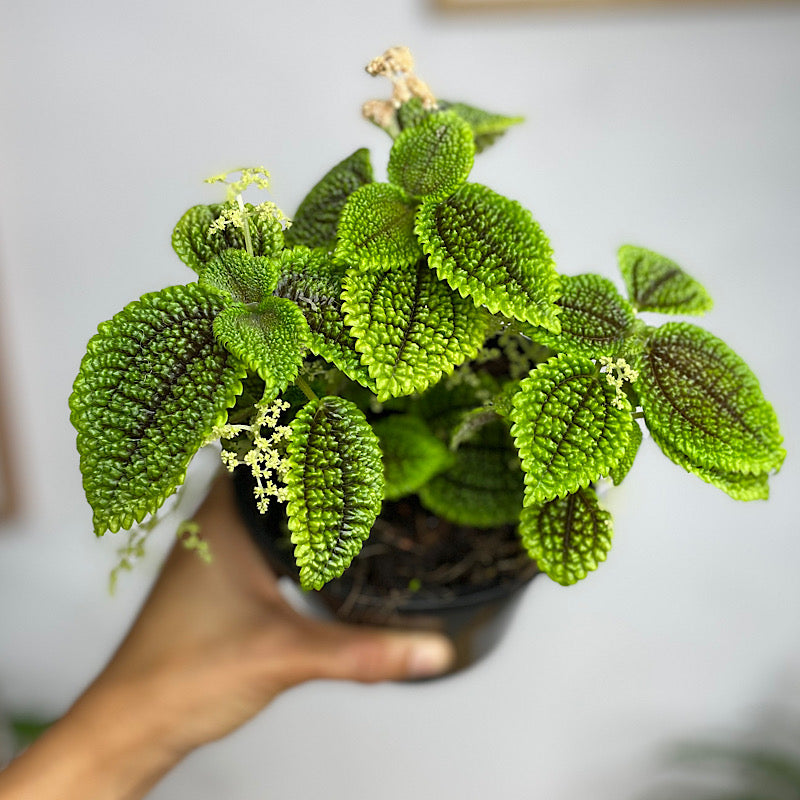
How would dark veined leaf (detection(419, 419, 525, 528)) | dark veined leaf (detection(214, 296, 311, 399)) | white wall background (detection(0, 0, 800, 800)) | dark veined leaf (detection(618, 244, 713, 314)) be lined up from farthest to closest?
1. white wall background (detection(0, 0, 800, 800))
2. dark veined leaf (detection(419, 419, 525, 528))
3. dark veined leaf (detection(618, 244, 713, 314))
4. dark veined leaf (detection(214, 296, 311, 399))

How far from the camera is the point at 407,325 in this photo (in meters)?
0.50

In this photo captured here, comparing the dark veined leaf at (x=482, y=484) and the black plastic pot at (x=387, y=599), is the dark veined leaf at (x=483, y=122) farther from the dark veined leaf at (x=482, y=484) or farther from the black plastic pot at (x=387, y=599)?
the black plastic pot at (x=387, y=599)

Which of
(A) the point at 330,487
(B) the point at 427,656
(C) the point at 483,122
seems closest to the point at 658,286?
(C) the point at 483,122

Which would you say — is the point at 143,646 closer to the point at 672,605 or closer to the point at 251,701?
the point at 251,701

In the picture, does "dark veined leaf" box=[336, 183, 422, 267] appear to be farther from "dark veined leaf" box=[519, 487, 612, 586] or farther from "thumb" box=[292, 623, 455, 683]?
"thumb" box=[292, 623, 455, 683]

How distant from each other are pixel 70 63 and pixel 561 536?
3.63 feet

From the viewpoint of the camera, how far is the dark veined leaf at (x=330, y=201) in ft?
1.98

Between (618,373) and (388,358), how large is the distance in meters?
0.16

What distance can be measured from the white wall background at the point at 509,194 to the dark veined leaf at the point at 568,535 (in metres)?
0.57

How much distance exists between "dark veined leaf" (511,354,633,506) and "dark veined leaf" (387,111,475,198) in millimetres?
145

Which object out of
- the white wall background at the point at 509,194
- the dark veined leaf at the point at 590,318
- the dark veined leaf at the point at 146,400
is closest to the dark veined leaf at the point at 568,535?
the dark veined leaf at the point at 590,318

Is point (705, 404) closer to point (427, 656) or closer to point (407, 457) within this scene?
point (407, 457)

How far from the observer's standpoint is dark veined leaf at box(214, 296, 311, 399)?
45cm

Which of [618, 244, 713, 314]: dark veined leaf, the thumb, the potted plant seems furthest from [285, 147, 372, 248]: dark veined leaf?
the thumb
